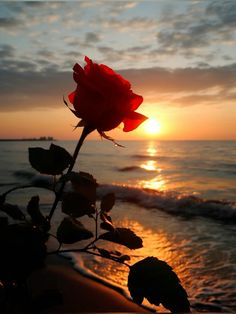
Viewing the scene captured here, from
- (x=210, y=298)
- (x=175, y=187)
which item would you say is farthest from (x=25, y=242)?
(x=175, y=187)

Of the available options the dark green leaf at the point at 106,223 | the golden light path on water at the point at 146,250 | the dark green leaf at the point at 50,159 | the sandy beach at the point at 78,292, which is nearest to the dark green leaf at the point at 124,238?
the dark green leaf at the point at 106,223

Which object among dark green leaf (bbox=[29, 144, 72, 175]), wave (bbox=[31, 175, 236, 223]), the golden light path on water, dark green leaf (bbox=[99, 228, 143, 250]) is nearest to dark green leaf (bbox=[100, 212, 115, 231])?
dark green leaf (bbox=[99, 228, 143, 250])

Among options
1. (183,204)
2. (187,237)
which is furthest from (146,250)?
(183,204)

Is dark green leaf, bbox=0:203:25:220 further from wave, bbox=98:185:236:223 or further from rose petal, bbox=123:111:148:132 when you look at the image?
wave, bbox=98:185:236:223

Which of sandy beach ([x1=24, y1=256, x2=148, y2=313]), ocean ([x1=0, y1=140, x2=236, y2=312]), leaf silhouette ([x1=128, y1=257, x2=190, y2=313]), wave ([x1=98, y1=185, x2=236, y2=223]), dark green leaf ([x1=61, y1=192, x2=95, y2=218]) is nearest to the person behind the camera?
leaf silhouette ([x1=128, y1=257, x2=190, y2=313])

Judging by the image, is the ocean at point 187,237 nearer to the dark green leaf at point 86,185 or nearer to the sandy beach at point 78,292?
the sandy beach at point 78,292

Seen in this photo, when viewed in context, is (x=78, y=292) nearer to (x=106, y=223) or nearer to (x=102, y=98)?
(x=106, y=223)
